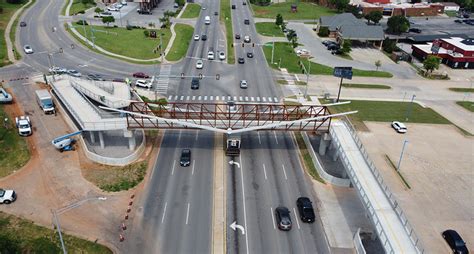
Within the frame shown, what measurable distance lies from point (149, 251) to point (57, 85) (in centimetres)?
4698

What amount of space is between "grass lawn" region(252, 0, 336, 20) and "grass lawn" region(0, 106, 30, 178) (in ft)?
409

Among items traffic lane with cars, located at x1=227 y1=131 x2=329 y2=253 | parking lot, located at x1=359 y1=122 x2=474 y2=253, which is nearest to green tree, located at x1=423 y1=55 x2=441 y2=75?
parking lot, located at x1=359 y1=122 x2=474 y2=253

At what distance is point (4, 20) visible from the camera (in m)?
130

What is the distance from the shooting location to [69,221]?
47688mm

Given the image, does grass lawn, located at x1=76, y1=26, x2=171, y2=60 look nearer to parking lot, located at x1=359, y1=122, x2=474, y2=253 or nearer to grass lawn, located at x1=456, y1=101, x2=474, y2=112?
parking lot, located at x1=359, y1=122, x2=474, y2=253

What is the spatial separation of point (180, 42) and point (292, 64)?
37.4 m

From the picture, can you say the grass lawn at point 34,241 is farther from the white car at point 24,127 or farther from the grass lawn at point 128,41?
the grass lawn at point 128,41

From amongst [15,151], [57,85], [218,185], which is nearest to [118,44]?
[57,85]

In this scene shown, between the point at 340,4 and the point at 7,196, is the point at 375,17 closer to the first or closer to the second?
the point at 340,4

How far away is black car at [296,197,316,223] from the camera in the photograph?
4875cm

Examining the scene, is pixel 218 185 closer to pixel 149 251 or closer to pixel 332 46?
pixel 149 251

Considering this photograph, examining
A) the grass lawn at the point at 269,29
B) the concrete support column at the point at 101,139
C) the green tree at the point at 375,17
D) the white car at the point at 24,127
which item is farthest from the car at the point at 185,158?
the green tree at the point at 375,17

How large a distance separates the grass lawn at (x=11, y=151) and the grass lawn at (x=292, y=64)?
66460 millimetres

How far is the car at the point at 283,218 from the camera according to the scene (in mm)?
47188
